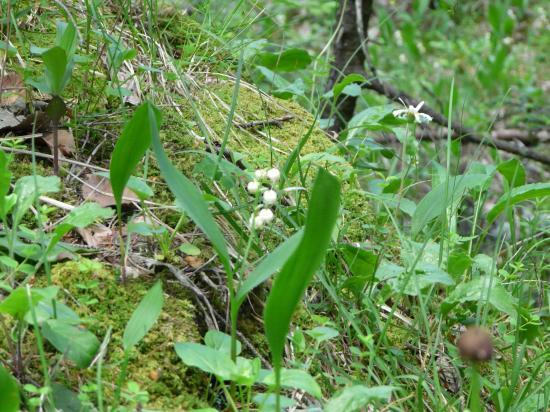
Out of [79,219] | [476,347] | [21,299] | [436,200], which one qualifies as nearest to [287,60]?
[436,200]

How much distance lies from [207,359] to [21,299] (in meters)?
0.28

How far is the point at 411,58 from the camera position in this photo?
546 centimetres

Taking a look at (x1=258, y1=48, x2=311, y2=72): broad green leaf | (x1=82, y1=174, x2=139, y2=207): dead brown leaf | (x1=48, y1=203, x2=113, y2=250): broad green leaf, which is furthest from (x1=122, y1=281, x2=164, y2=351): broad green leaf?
(x1=258, y1=48, x2=311, y2=72): broad green leaf

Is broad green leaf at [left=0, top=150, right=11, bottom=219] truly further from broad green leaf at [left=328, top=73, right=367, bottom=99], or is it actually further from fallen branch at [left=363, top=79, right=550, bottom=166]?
fallen branch at [left=363, top=79, right=550, bottom=166]

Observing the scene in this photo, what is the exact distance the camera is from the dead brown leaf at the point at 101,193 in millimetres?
1543

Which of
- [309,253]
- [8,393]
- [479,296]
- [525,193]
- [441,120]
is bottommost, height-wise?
[441,120]

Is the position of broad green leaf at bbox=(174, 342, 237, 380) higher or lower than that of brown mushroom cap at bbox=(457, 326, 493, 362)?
lower

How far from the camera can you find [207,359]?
3.63 ft

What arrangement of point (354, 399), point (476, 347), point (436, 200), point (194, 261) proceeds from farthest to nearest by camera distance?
point (436, 200)
point (194, 261)
point (354, 399)
point (476, 347)

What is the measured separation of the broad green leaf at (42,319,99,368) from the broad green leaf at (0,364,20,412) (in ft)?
0.33

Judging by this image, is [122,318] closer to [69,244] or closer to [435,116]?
[69,244]

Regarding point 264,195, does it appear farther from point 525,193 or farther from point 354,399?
point 525,193

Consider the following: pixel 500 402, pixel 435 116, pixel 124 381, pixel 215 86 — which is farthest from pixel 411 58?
pixel 124 381

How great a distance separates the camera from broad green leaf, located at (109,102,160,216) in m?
1.20
